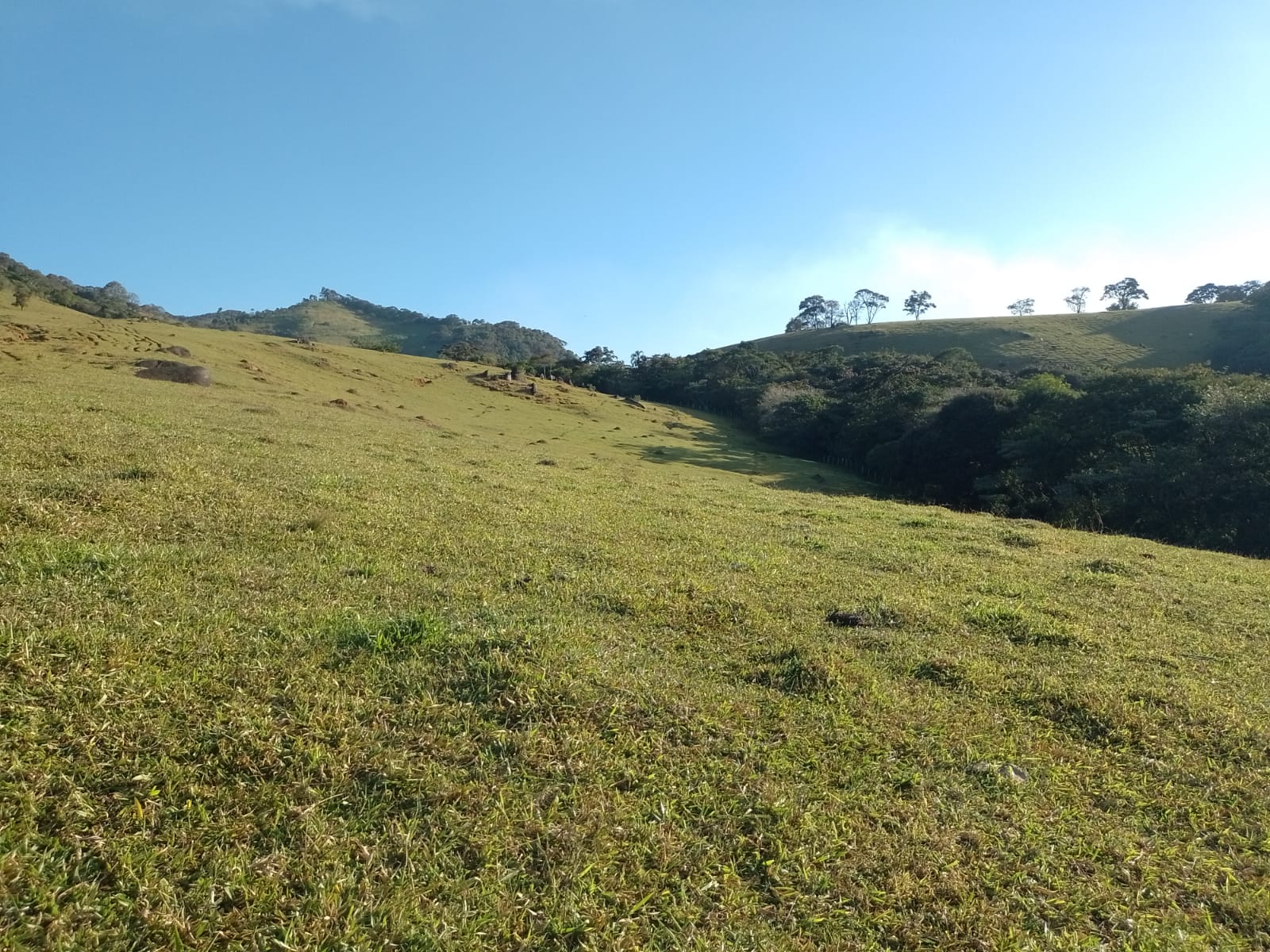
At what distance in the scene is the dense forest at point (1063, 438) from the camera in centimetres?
2280

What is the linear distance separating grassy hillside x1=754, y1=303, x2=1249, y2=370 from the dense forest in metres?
7.26

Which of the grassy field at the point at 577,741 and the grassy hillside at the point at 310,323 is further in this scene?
the grassy hillside at the point at 310,323

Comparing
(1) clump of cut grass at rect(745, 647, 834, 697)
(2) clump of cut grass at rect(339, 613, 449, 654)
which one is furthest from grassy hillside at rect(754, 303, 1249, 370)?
(2) clump of cut grass at rect(339, 613, 449, 654)

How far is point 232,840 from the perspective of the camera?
363cm

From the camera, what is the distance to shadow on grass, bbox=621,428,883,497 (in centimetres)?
A: 3623

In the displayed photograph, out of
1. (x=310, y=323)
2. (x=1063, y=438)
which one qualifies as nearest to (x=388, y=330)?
(x=310, y=323)

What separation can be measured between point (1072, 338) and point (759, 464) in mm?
71274

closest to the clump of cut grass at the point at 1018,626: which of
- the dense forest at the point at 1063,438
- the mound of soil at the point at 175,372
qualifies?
the dense forest at the point at 1063,438

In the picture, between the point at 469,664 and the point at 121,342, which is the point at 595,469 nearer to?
the point at 469,664

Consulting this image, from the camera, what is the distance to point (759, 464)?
44.0 m

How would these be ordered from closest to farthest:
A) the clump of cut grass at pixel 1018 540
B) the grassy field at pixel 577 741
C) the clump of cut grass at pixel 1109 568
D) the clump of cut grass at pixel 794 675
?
the grassy field at pixel 577 741 < the clump of cut grass at pixel 794 675 < the clump of cut grass at pixel 1109 568 < the clump of cut grass at pixel 1018 540

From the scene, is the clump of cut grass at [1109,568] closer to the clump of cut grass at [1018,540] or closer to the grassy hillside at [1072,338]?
the clump of cut grass at [1018,540]

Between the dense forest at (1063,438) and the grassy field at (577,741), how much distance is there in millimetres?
15120

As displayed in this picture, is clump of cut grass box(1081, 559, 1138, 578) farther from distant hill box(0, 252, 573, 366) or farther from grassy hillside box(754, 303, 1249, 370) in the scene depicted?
distant hill box(0, 252, 573, 366)
